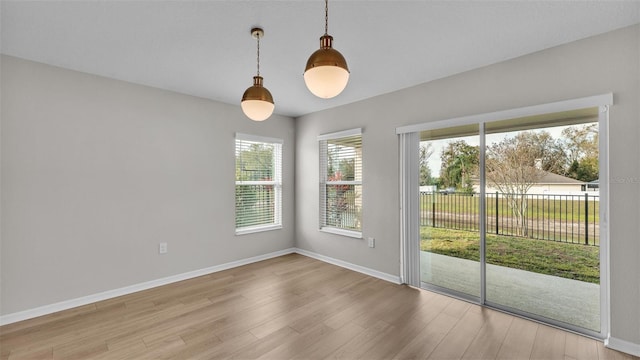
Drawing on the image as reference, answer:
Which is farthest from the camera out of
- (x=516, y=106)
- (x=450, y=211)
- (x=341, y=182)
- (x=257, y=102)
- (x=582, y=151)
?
(x=341, y=182)

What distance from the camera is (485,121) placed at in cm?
301

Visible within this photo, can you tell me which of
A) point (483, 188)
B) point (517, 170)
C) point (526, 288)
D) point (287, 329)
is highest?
point (517, 170)

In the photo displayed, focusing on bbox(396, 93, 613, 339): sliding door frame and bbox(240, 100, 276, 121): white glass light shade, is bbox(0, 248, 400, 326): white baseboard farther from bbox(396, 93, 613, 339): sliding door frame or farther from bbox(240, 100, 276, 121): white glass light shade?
bbox(240, 100, 276, 121): white glass light shade

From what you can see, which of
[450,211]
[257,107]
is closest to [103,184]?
[257,107]

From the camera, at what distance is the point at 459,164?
3.28m

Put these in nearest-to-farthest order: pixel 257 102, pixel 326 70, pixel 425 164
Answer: pixel 326 70, pixel 257 102, pixel 425 164

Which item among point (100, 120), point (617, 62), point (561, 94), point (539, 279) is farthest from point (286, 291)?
point (617, 62)

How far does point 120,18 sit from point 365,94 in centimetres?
281

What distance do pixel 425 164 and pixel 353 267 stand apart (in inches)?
74.0

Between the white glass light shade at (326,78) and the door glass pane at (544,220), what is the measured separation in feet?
7.37

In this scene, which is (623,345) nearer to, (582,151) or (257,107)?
(582,151)

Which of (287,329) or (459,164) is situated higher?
(459,164)

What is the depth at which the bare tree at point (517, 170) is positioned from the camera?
2.81m

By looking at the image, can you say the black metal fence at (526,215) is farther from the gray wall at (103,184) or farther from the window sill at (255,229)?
the gray wall at (103,184)
